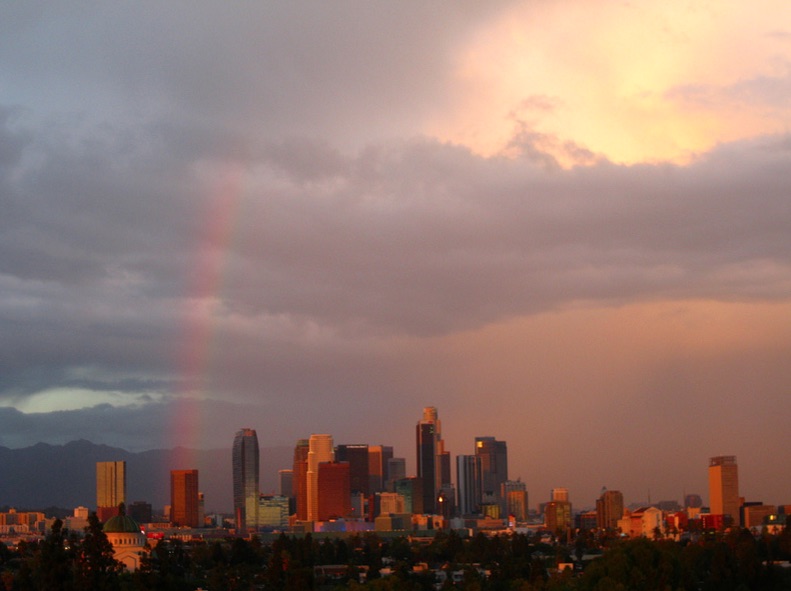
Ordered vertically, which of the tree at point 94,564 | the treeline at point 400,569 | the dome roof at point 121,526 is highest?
the tree at point 94,564

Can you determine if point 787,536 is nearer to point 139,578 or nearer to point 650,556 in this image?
point 650,556

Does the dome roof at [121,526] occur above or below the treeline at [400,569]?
above

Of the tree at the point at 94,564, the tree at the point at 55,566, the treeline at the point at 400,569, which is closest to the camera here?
the tree at the point at 55,566

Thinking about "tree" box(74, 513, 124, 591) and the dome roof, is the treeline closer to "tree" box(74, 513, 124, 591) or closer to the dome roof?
"tree" box(74, 513, 124, 591)

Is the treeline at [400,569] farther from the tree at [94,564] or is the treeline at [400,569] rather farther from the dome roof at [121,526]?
the dome roof at [121,526]

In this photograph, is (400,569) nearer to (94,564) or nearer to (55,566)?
(94,564)

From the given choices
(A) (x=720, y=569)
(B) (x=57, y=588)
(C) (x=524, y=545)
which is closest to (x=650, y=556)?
(A) (x=720, y=569)

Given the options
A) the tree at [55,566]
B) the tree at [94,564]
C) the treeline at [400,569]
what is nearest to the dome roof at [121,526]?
the treeline at [400,569]

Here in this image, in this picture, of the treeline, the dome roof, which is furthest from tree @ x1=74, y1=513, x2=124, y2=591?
the dome roof

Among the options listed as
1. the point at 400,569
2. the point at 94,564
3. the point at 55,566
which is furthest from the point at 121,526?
the point at 55,566
